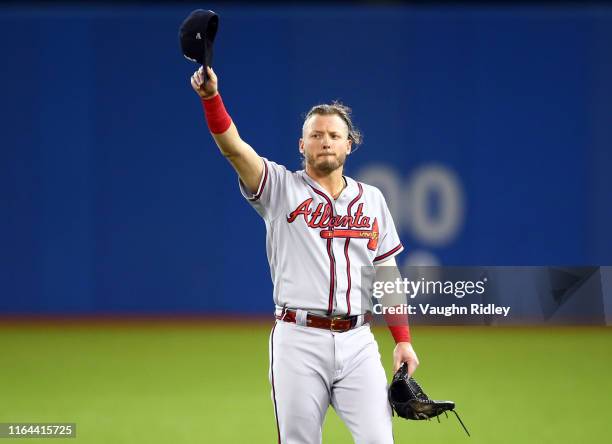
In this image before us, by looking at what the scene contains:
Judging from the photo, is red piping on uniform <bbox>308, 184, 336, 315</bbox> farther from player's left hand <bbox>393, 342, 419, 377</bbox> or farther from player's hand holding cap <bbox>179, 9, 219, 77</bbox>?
player's hand holding cap <bbox>179, 9, 219, 77</bbox>


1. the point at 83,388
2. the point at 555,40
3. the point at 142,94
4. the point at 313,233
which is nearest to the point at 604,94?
the point at 555,40

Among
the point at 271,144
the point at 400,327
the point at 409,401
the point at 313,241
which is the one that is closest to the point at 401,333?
the point at 400,327

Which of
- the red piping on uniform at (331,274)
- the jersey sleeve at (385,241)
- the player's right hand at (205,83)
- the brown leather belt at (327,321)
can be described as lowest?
the brown leather belt at (327,321)

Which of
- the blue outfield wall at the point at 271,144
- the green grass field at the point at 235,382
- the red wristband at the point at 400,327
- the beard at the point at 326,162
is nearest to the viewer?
the beard at the point at 326,162

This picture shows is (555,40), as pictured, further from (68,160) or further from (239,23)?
(68,160)

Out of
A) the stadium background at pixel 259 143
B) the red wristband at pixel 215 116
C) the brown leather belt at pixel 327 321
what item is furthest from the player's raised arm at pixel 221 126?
the stadium background at pixel 259 143

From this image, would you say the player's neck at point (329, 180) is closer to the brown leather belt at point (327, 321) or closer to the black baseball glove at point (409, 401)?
the brown leather belt at point (327, 321)

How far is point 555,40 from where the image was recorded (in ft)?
37.6

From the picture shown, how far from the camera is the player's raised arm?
11.9ft

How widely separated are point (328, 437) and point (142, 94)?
673cm

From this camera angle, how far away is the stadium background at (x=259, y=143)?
1144 centimetres

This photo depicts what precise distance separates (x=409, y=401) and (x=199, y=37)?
1722 millimetres

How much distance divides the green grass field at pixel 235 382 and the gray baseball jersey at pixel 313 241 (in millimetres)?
2208

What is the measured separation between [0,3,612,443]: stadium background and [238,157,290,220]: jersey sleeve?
7490 millimetres
